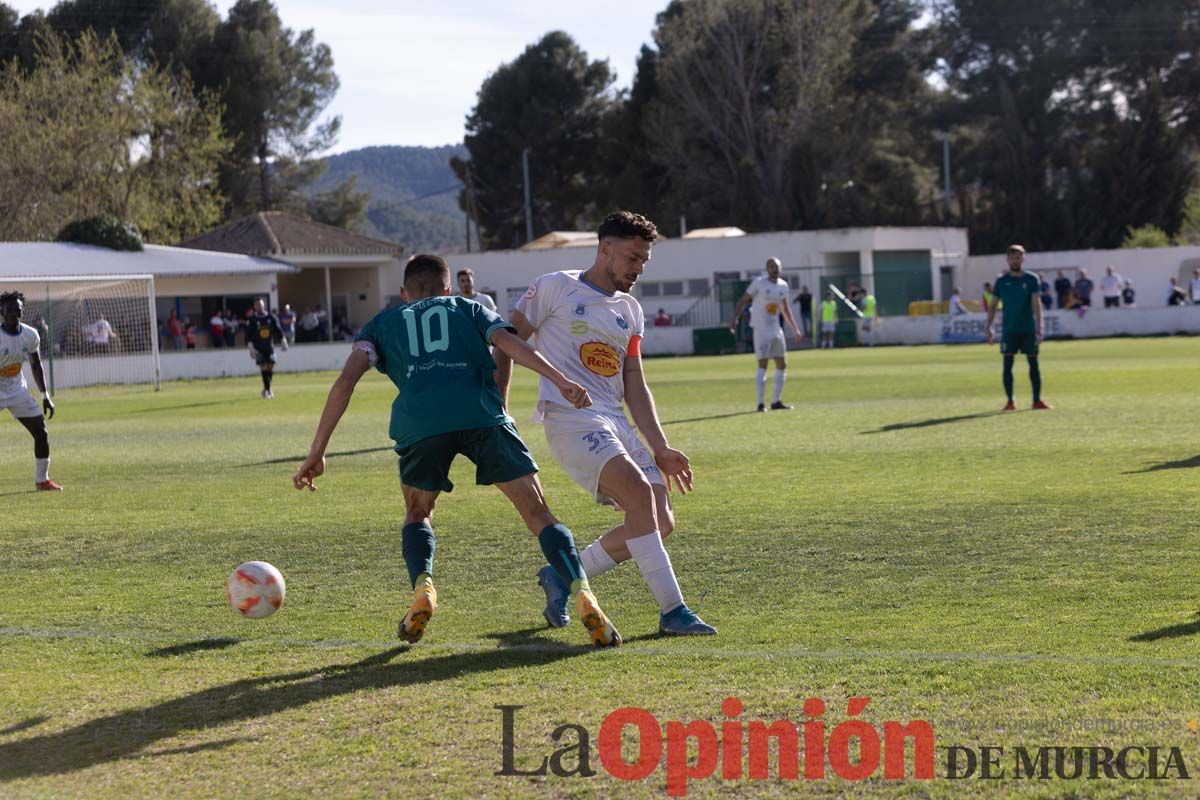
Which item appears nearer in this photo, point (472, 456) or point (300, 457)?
point (472, 456)

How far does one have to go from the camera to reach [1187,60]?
70.4 metres

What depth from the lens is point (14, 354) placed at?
13773 mm

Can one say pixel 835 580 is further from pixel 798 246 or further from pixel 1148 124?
pixel 1148 124

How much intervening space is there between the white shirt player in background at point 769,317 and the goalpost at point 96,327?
2012cm

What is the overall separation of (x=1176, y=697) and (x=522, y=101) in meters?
77.6

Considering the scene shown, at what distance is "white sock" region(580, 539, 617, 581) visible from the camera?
23.6ft

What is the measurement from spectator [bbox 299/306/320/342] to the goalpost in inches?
598

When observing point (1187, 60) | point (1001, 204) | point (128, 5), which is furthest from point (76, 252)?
point (1187, 60)

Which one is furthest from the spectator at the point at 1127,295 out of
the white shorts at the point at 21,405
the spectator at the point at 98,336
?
the white shorts at the point at 21,405

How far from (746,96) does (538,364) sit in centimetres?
6285

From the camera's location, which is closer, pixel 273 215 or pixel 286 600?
pixel 286 600

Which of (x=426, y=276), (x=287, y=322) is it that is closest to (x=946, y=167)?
(x=287, y=322)

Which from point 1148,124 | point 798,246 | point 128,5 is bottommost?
point 798,246

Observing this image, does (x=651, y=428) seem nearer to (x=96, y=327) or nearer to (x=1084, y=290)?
(x=96, y=327)
